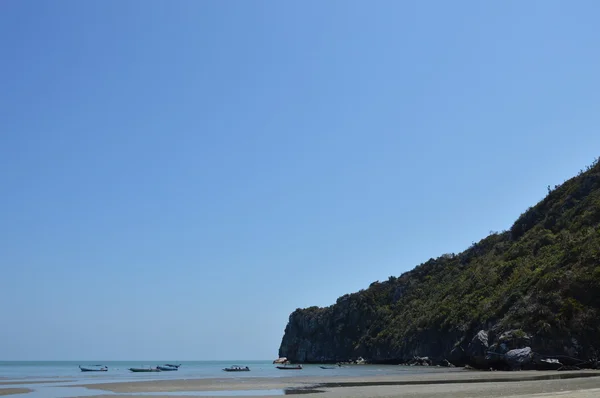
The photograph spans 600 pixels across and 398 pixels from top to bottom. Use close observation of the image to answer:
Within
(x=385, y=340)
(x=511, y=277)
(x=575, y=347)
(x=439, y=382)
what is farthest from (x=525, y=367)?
(x=385, y=340)

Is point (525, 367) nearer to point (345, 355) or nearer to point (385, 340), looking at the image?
point (385, 340)

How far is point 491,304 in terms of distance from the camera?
80.9m

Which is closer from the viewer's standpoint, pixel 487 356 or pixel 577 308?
pixel 577 308

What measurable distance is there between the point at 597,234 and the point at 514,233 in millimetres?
41730

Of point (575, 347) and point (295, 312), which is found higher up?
point (295, 312)

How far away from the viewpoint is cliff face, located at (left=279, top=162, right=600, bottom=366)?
2343 inches

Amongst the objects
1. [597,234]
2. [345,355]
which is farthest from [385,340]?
[597,234]

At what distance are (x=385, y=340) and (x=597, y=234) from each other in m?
67.2

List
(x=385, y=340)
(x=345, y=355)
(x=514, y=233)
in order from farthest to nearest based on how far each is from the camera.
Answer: (x=345, y=355) → (x=385, y=340) → (x=514, y=233)

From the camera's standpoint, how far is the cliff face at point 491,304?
5950 centimetres

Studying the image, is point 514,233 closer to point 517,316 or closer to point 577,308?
point 517,316

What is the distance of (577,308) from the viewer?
5791 cm

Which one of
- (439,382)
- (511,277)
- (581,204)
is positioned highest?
(581,204)

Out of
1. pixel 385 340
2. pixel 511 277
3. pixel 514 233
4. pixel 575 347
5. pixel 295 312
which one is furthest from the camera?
pixel 295 312
